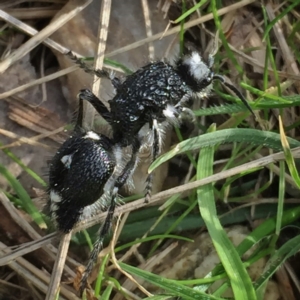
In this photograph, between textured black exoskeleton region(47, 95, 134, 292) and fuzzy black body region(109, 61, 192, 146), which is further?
fuzzy black body region(109, 61, 192, 146)

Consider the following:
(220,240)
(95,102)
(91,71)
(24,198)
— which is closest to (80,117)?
(95,102)

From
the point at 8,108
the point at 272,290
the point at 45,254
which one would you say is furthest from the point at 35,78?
the point at 272,290

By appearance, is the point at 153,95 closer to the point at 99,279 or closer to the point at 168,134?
the point at 168,134

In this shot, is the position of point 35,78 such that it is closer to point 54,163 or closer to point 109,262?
point 54,163

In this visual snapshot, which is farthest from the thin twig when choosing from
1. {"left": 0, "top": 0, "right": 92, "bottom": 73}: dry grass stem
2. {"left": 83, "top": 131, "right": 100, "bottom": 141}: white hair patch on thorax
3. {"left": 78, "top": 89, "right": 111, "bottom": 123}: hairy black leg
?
{"left": 0, "top": 0, "right": 92, "bottom": 73}: dry grass stem

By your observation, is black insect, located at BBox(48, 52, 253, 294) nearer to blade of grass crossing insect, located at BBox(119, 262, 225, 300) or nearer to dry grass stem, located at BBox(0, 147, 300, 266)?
dry grass stem, located at BBox(0, 147, 300, 266)

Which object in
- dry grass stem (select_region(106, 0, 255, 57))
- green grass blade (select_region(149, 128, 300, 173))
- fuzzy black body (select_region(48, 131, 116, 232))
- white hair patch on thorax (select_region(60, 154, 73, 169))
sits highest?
dry grass stem (select_region(106, 0, 255, 57))

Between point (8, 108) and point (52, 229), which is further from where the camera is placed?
point (8, 108)
